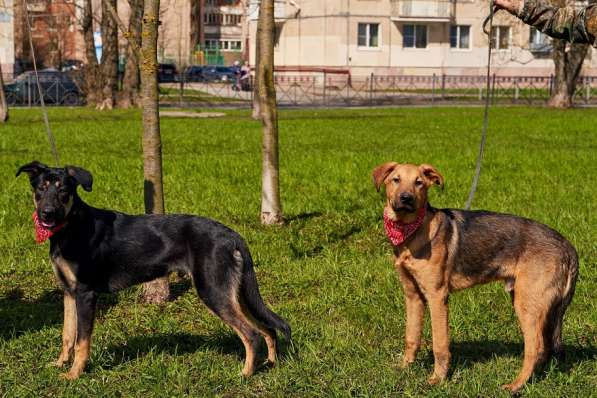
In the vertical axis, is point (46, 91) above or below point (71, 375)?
above

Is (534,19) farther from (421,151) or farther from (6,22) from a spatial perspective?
(6,22)

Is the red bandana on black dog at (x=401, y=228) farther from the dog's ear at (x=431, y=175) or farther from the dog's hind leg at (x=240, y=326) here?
the dog's hind leg at (x=240, y=326)

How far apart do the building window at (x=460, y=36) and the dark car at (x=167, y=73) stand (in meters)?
19.5

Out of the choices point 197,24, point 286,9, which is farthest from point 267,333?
point 197,24

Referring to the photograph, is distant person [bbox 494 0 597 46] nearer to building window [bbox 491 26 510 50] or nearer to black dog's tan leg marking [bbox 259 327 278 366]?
black dog's tan leg marking [bbox 259 327 278 366]

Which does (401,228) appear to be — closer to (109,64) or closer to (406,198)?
(406,198)

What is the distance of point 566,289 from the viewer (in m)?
5.58

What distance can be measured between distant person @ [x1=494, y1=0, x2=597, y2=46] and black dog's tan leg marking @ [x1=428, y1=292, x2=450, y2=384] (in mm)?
1869

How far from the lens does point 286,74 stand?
59844 millimetres

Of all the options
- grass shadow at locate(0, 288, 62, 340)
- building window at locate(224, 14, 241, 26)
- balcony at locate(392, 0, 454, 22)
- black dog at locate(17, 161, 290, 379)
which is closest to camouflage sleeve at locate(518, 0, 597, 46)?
black dog at locate(17, 161, 290, 379)

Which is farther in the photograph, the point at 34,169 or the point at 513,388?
the point at 34,169

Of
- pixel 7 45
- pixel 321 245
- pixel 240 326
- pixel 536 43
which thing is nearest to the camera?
pixel 240 326

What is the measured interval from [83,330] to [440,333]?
2272 millimetres

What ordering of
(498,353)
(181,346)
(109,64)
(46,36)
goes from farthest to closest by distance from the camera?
(46,36)
(109,64)
(181,346)
(498,353)
